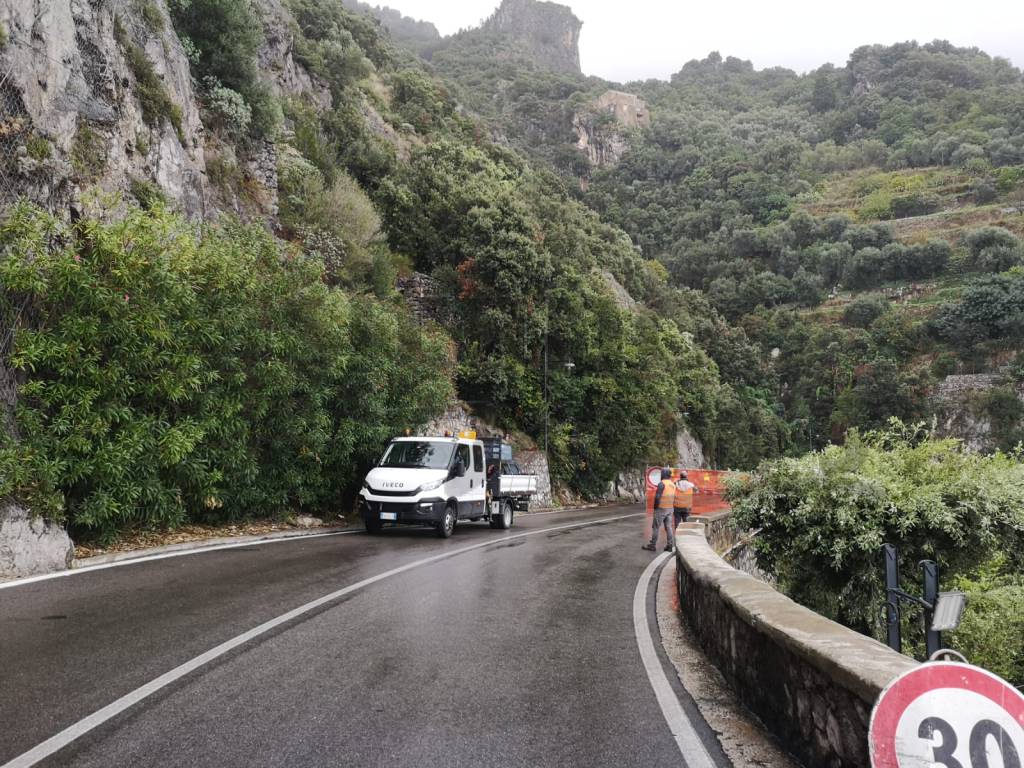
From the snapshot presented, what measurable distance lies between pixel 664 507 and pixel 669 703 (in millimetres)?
9989

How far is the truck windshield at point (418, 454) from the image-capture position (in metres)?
15.2

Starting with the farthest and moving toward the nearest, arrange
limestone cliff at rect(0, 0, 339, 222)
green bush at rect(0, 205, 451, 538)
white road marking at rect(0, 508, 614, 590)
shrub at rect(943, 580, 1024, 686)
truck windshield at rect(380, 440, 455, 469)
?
1. truck windshield at rect(380, 440, 455, 469)
2. limestone cliff at rect(0, 0, 339, 222)
3. green bush at rect(0, 205, 451, 538)
4. shrub at rect(943, 580, 1024, 686)
5. white road marking at rect(0, 508, 614, 590)

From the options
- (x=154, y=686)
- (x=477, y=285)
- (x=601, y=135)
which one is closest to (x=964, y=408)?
(x=477, y=285)

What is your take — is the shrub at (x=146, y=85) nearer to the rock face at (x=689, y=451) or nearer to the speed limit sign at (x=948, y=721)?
the speed limit sign at (x=948, y=721)

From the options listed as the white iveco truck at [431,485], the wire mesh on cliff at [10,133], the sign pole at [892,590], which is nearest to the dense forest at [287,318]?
the wire mesh on cliff at [10,133]

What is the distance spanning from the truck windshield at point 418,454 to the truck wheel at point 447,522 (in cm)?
93

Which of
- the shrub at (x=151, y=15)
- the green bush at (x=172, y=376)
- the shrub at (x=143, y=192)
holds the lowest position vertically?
the green bush at (x=172, y=376)

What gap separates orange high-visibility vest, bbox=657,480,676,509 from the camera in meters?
14.3

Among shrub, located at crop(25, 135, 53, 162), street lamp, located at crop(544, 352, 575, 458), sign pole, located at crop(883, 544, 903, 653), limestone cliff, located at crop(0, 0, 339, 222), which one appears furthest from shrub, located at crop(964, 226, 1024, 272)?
shrub, located at crop(25, 135, 53, 162)

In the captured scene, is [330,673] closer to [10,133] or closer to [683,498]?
[683,498]

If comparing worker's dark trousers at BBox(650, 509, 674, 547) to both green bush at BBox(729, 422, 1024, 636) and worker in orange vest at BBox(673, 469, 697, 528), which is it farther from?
green bush at BBox(729, 422, 1024, 636)

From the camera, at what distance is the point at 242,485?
13859 mm

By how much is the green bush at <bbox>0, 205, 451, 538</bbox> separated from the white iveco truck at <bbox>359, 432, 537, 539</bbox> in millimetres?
1526

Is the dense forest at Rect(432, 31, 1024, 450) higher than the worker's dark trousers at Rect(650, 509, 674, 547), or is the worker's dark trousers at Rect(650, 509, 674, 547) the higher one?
the dense forest at Rect(432, 31, 1024, 450)
